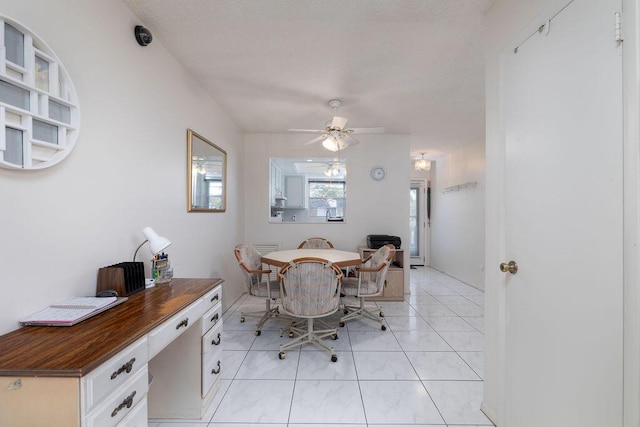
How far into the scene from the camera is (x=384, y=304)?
12.2 ft

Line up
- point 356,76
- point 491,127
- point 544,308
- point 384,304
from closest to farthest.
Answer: point 544,308 → point 491,127 → point 356,76 → point 384,304

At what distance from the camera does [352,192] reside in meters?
4.25

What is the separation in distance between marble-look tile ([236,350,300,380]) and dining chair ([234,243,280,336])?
397mm

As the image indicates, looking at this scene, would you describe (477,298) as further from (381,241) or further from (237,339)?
(237,339)

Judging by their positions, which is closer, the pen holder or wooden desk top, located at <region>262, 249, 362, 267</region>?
the pen holder

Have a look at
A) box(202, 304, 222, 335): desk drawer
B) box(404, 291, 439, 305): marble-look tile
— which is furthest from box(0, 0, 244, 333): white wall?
box(404, 291, 439, 305): marble-look tile

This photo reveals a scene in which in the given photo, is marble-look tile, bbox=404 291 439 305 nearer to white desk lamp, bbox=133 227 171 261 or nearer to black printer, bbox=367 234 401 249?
black printer, bbox=367 234 401 249

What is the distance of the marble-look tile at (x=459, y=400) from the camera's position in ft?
→ 5.29

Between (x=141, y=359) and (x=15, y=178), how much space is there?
874mm

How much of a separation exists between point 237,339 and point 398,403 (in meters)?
1.63

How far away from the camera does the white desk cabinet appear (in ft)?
2.45

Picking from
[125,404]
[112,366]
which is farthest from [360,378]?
[112,366]

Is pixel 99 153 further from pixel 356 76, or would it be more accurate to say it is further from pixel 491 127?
pixel 491 127

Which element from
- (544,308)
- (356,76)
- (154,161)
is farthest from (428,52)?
(154,161)
